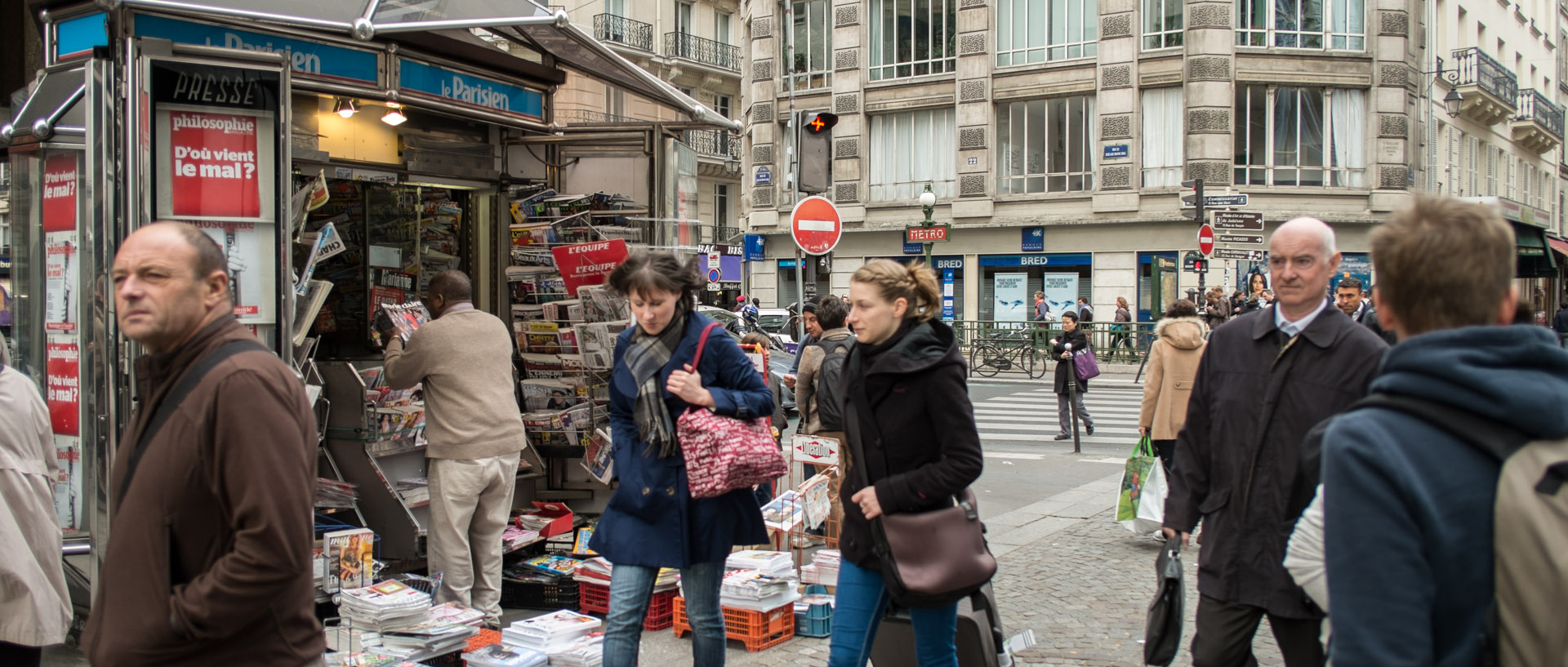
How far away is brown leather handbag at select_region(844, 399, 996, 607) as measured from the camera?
12.0ft

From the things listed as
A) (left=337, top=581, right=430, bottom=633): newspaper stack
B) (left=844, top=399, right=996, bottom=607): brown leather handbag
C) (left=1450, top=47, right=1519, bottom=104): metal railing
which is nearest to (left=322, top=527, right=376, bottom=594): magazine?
(left=337, top=581, right=430, bottom=633): newspaper stack

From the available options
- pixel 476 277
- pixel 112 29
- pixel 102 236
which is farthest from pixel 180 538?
pixel 476 277

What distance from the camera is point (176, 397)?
2.44 metres

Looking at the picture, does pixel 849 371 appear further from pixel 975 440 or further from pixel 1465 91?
pixel 1465 91

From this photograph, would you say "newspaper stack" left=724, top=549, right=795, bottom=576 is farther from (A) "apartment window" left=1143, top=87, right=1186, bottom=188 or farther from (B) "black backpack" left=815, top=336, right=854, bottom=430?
(A) "apartment window" left=1143, top=87, right=1186, bottom=188

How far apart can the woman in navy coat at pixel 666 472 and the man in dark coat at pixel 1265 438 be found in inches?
60.8

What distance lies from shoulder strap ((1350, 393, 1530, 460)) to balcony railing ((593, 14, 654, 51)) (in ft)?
137

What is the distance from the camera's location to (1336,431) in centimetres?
189

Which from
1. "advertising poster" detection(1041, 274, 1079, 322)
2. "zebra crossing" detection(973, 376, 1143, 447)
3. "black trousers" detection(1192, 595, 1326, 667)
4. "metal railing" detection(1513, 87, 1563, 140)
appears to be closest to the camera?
"black trousers" detection(1192, 595, 1326, 667)

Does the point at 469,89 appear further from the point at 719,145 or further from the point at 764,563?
the point at 719,145

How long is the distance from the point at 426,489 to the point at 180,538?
4.62m

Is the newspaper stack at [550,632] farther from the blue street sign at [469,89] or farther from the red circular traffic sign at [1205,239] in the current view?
the red circular traffic sign at [1205,239]

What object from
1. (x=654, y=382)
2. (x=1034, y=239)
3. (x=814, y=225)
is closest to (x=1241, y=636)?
(x=654, y=382)

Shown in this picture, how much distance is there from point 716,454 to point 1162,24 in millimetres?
29614
